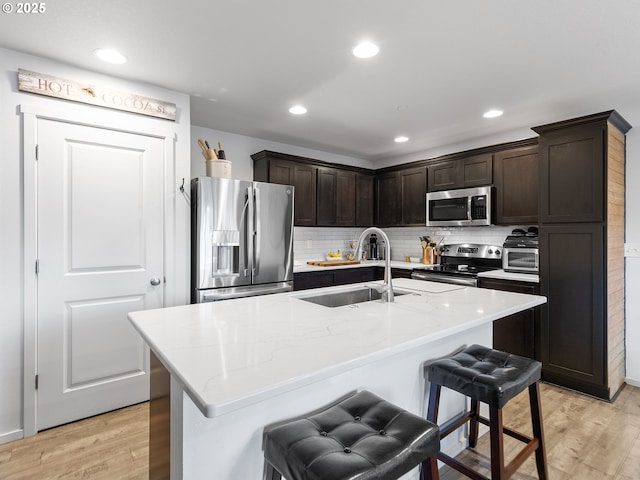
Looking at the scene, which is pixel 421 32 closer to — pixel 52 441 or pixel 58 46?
pixel 58 46

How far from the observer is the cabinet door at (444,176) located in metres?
4.11

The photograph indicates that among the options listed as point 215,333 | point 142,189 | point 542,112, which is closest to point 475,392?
point 215,333

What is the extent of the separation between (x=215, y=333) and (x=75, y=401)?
1.90 m

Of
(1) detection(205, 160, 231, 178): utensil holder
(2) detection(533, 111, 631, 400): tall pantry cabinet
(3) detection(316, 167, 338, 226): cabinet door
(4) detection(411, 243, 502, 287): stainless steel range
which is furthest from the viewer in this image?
(3) detection(316, 167, 338, 226): cabinet door

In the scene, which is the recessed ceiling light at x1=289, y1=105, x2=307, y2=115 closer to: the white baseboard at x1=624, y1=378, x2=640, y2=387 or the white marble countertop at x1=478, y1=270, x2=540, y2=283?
the white marble countertop at x1=478, y1=270, x2=540, y2=283

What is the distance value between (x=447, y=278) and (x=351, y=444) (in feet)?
10.1

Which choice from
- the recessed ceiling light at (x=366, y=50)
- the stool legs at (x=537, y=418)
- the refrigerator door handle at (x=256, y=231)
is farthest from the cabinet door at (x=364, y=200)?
the stool legs at (x=537, y=418)

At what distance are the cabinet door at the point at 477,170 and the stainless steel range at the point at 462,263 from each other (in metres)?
0.77

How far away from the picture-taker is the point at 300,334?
128 centimetres

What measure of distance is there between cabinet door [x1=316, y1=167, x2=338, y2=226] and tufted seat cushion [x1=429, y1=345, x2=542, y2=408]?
9.45 ft

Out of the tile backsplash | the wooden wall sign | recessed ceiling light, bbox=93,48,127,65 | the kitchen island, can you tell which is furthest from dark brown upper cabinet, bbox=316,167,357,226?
the kitchen island

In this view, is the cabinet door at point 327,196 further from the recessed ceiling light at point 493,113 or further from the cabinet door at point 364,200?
the recessed ceiling light at point 493,113

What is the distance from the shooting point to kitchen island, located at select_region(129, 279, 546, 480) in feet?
3.05

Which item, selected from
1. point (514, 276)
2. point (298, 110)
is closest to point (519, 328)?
point (514, 276)
